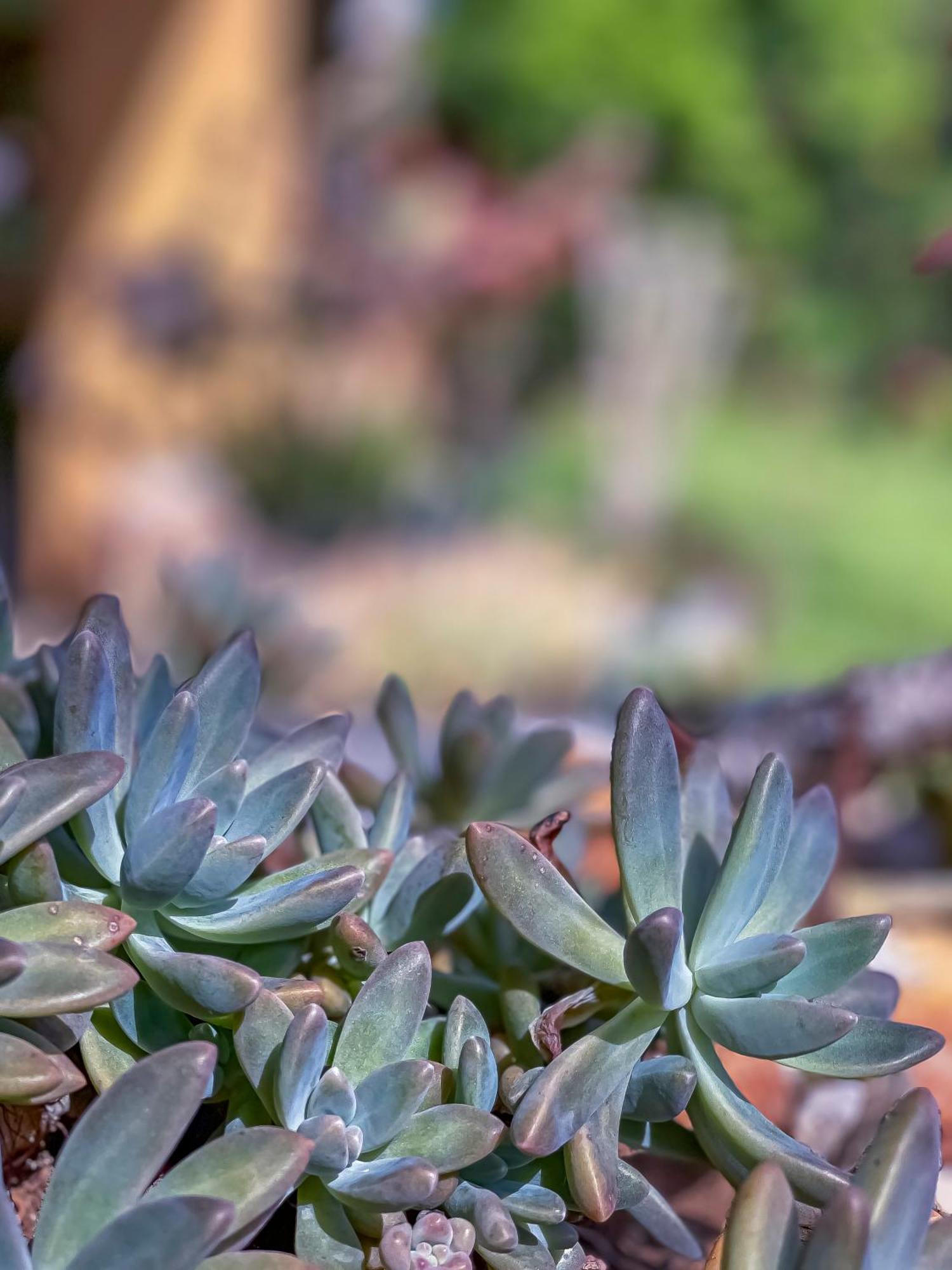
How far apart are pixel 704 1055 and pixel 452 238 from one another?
15.1 feet

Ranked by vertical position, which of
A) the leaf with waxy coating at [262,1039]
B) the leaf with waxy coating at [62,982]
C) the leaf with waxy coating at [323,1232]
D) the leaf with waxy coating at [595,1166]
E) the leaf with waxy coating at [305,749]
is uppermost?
the leaf with waxy coating at [305,749]

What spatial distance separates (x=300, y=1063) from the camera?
0.38 meters

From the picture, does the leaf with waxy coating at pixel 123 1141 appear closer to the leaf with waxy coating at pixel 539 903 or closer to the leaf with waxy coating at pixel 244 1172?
the leaf with waxy coating at pixel 244 1172

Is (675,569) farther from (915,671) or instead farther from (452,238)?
(915,671)

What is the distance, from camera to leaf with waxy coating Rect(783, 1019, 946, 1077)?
1.38 feet

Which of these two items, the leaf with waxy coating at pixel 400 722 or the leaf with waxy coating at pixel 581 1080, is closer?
the leaf with waxy coating at pixel 581 1080

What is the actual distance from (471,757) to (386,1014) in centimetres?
22

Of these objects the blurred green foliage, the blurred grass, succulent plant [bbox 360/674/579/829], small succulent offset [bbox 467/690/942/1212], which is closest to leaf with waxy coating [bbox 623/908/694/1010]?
small succulent offset [bbox 467/690/942/1212]

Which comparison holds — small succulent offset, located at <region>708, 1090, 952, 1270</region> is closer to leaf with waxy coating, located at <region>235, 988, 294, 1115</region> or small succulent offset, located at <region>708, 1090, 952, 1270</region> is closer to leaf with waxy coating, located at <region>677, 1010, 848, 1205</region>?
leaf with waxy coating, located at <region>677, 1010, 848, 1205</region>

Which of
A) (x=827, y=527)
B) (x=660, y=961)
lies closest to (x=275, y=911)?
(x=660, y=961)

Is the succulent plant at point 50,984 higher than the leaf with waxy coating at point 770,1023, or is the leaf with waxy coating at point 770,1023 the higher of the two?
the succulent plant at point 50,984

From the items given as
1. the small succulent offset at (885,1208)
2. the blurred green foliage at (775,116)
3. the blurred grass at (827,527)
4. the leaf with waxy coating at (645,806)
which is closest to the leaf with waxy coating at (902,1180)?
the small succulent offset at (885,1208)

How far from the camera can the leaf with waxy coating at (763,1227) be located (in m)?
0.35

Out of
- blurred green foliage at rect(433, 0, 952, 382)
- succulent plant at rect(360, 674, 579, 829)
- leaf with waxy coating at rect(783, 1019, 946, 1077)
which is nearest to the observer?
leaf with waxy coating at rect(783, 1019, 946, 1077)
